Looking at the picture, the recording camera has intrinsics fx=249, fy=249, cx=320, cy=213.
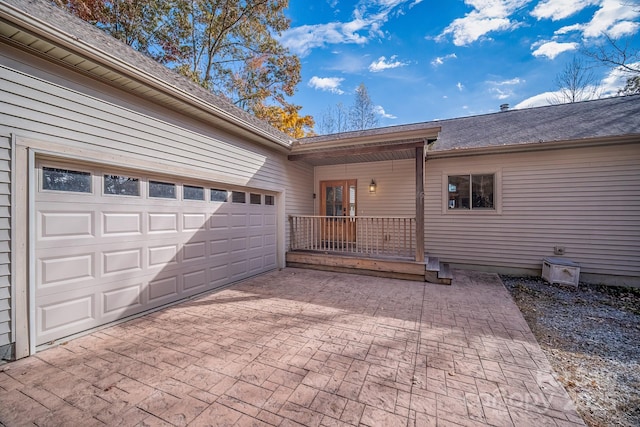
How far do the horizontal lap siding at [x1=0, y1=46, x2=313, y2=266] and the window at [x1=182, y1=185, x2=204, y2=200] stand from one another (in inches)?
8.6

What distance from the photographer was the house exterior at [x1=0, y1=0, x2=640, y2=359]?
8.40 ft

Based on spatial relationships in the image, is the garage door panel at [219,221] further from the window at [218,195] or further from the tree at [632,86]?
the tree at [632,86]

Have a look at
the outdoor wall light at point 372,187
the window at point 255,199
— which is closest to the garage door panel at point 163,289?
the window at point 255,199

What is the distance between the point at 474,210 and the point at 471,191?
1.68ft

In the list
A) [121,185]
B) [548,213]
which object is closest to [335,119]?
[548,213]

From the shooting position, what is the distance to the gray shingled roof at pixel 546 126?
5.57 metres

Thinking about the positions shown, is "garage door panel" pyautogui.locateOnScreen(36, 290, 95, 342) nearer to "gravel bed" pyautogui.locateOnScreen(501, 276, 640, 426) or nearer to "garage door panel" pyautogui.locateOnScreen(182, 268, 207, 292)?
"garage door panel" pyautogui.locateOnScreen(182, 268, 207, 292)

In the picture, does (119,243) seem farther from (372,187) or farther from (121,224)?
(372,187)

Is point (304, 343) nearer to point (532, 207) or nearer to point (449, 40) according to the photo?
point (532, 207)

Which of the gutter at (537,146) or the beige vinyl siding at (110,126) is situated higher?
the gutter at (537,146)

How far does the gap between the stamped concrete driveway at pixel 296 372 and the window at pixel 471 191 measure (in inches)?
131

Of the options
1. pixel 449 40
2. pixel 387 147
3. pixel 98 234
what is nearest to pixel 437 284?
pixel 387 147

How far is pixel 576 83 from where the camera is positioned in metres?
12.0

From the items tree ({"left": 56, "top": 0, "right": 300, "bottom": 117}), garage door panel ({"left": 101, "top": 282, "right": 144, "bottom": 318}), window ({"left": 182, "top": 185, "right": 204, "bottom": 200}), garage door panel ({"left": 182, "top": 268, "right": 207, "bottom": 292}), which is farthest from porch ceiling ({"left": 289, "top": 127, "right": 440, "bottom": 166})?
tree ({"left": 56, "top": 0, "right": 300, "bottom": 117})
